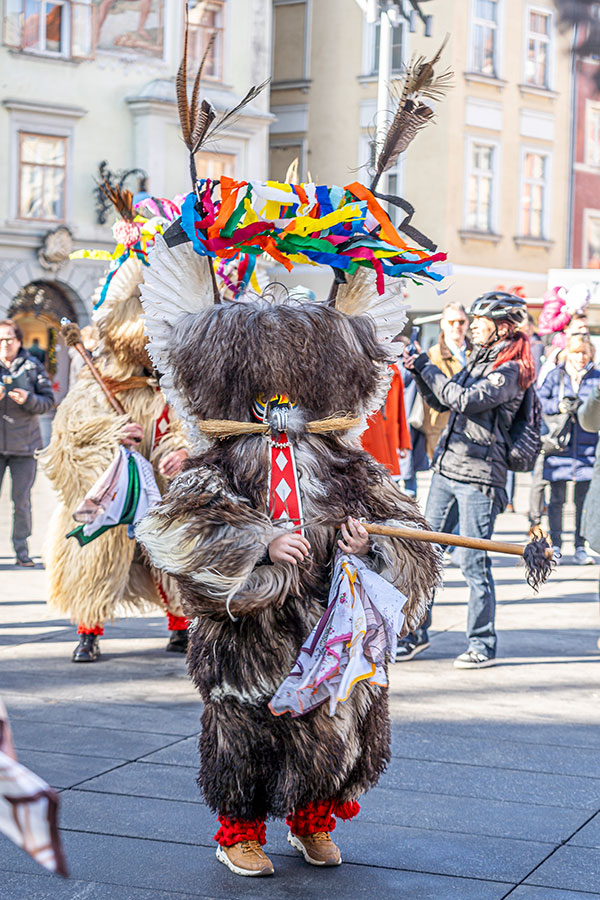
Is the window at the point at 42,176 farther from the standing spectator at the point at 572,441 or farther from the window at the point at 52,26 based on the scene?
the standing spectator at the point at 572,441

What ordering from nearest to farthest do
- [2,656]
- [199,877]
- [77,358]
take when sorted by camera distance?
[199,877] → [2,656] → [77,358]

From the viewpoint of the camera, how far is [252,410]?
3.69m

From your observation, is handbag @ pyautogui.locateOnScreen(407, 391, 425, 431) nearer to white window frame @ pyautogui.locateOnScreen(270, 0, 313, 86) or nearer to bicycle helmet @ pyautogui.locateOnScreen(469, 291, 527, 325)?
bicycle helmet @ pyautogui.locateOnScreen(469, 291, 527, 325)

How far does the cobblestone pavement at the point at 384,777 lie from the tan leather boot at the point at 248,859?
0.04m

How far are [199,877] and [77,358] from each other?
7542 mm

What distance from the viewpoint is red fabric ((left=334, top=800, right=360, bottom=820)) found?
12.2 feet

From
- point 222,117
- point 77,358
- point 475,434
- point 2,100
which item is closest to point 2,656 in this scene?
point 475,434

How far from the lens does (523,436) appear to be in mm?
6473

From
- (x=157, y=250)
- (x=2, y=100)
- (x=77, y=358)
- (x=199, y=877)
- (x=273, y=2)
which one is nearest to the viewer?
(x=199, y=877)

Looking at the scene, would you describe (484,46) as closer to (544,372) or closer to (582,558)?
(544,372)

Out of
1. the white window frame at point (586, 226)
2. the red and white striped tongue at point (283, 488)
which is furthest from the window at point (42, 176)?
the red and white striped tongue at point (283, 488)

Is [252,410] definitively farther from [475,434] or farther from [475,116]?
[475,116]

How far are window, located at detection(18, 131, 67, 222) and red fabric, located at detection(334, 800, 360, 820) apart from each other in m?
20.6

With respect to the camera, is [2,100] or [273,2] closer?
[2,100]
